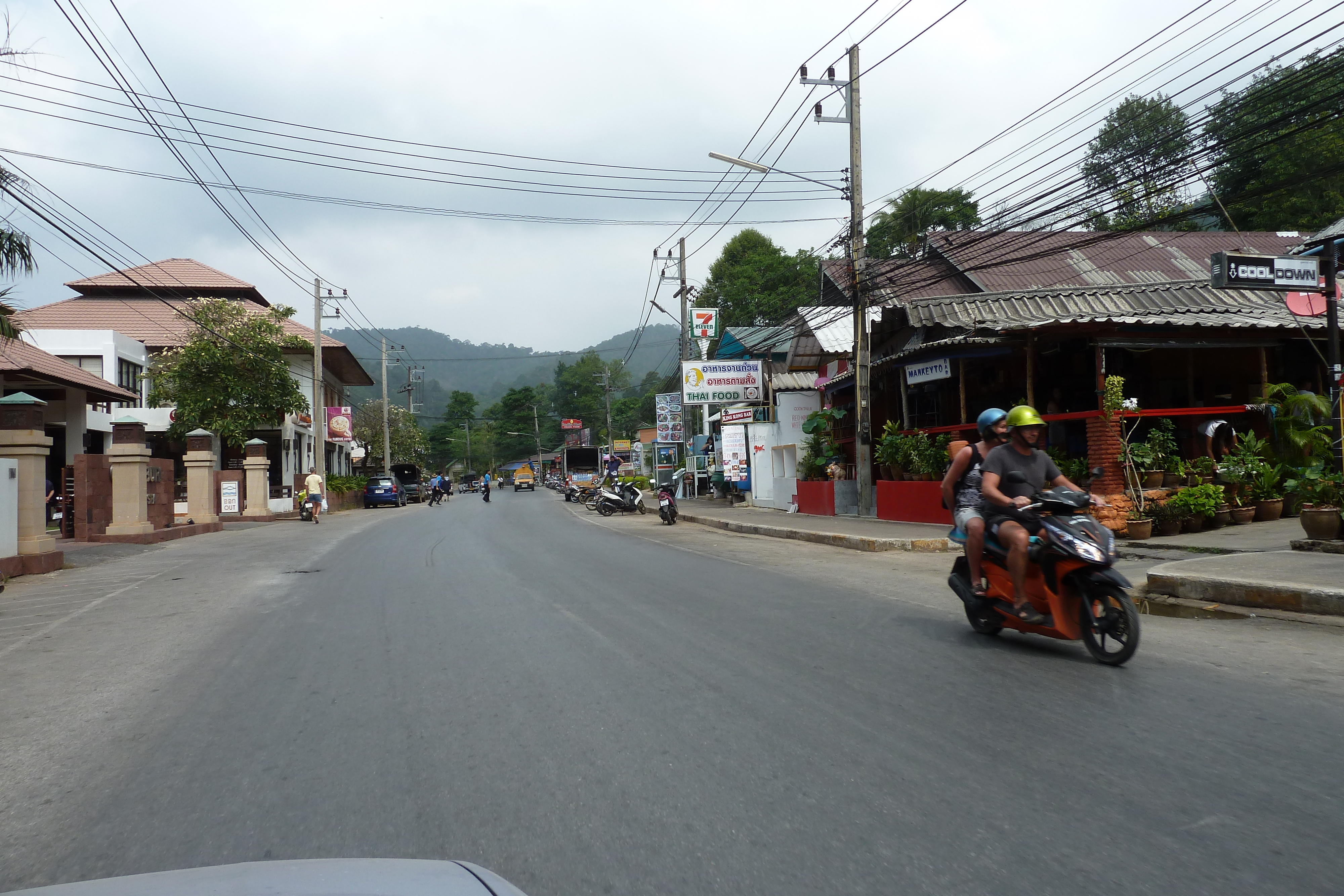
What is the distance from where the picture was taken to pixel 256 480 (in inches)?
1212

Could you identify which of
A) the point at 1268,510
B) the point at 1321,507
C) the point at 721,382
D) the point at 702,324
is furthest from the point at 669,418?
the point at 1321,507

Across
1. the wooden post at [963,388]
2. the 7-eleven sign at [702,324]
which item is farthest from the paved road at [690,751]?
the 7-eleven sign at [702,324]

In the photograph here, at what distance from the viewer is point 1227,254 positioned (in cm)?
1094

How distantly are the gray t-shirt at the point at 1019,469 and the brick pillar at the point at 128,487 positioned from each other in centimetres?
1981

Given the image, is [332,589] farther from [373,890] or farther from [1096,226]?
[1096,226]

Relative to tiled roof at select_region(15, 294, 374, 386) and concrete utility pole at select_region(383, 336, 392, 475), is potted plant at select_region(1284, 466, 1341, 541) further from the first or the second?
concrete utility pole at select_region(383, 336, 392, 475)

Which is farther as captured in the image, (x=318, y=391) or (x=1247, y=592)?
(x=318, y=391)

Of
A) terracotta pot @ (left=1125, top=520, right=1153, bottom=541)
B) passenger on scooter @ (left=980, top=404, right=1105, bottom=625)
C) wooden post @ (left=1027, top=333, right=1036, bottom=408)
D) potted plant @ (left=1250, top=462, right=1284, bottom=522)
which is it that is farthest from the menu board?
passenger on scooter @ (left=980, top=404, right=1105, bottom=625)

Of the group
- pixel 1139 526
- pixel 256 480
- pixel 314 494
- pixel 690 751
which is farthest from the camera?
pixel 256 480

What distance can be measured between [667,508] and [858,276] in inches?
374

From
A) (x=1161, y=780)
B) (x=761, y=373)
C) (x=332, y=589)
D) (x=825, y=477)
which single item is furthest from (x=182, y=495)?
(x=1161, y=780)

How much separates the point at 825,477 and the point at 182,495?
23681 millimetres

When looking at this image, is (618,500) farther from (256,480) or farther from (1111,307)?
(1111,307)

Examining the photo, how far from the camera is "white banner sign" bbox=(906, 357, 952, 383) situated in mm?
17609
